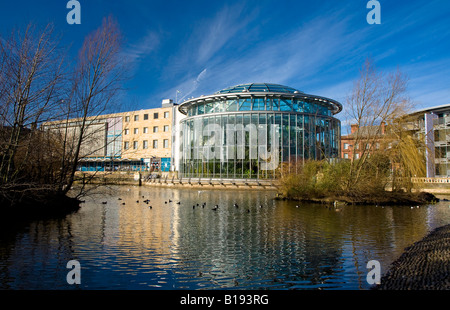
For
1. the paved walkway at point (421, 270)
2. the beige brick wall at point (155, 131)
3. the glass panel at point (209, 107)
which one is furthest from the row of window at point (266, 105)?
the paved walkway at point (421, 270)

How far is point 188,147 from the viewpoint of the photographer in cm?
5569

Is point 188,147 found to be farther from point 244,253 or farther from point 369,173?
point 244,253

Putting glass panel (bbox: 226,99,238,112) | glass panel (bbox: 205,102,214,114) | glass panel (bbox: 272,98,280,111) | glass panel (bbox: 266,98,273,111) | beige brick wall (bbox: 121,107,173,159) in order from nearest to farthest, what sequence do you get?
glass panel (bbox: 266,98,273,111) < glass panel (bbox: 272,98,280,111) < glass panel (bbox: 226,99,238,112) < glass panel (bbox: 205,102,214,114) < beige brick wall (bbox: 121,107,173,159)

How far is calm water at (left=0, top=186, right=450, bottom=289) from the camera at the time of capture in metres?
8.05

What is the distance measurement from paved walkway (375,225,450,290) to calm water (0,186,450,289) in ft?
1.73

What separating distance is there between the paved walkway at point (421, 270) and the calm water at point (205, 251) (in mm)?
527

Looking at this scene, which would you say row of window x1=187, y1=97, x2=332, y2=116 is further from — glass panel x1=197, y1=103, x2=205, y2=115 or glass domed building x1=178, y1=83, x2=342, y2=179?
glass panel x1=197, y1=103, x2=205, y2=115

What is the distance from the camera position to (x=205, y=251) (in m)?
11.0

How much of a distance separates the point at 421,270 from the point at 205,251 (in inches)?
247

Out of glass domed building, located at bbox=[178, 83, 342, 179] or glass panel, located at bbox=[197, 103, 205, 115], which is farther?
glass panel, located at bbox=[197, 103, 205, 115]

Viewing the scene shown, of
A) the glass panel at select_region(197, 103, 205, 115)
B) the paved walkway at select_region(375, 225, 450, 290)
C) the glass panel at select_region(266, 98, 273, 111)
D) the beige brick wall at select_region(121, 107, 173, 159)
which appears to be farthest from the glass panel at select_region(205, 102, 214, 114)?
the paved walkway at select_region(375, 225, 450, 290)

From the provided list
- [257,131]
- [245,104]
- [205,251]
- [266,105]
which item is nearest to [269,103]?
[266,105]

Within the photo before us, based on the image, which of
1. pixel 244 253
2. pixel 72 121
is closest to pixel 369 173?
pixel 244 253

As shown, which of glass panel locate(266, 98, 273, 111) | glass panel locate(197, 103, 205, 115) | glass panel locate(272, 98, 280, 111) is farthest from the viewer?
glass panel locate(197, 103, 205, 115)
